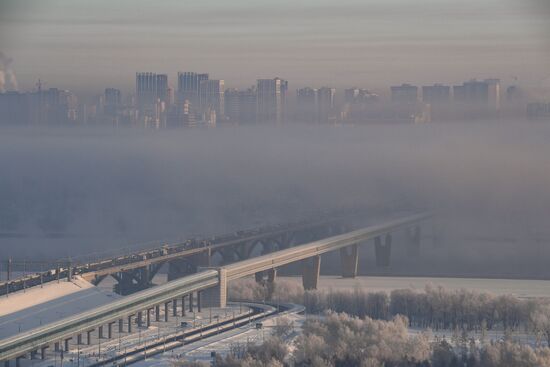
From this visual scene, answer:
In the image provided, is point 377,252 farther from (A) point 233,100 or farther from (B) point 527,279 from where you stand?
(A) point 233,100

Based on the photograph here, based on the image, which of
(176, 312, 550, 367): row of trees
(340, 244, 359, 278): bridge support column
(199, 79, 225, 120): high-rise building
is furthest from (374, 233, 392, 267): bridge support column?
(199, 79, 225, 120): high-rise building

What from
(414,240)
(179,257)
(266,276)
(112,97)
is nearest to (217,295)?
(179,257)

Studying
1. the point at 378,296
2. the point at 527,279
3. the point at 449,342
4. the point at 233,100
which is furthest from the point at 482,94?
the point at 449,342

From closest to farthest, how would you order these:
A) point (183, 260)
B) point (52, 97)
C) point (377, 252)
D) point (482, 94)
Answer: point (183, 260) → point (377, 252) → point (482, 94) → point (52, 97)

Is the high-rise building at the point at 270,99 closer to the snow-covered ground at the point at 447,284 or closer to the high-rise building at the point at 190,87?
the high-rise building at the point at 190,87

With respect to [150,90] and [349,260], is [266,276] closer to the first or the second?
[349,260]

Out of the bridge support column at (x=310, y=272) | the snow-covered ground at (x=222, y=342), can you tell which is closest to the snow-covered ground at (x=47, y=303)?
the snow-covered ground at (x=222, y=342)
